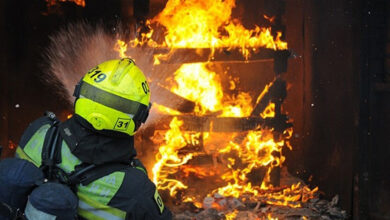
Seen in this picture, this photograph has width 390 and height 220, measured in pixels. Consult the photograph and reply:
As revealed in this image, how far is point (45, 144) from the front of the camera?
2.28 meters

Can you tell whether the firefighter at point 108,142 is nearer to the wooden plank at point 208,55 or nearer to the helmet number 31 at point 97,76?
the helmet number 31 at point 97,76

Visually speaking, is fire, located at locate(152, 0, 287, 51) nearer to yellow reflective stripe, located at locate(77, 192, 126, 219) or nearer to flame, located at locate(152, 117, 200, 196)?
flame, located at locate(152, 117, 200, 196)

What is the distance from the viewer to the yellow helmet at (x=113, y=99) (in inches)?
90.0

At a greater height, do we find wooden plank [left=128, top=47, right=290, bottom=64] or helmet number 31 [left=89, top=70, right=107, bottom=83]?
wooden plank [left=128, top=47, right=290, bottom=64]

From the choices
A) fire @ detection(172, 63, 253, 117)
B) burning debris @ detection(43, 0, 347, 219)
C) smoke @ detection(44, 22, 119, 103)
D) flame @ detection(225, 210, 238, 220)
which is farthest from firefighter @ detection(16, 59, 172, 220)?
smoke @ detection(44, 22, 119, 103)

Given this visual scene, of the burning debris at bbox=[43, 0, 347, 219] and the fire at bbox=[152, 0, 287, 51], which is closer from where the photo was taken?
the burning debris at bbox=[43, 0, 347, 219]

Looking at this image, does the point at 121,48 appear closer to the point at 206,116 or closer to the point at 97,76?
the point at 206,116

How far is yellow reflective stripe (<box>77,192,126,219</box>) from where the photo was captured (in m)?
2.16

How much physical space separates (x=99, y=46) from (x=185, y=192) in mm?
2895

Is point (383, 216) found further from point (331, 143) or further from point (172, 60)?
point (172, 60)

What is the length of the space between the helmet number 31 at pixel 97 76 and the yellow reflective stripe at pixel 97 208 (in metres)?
0.63

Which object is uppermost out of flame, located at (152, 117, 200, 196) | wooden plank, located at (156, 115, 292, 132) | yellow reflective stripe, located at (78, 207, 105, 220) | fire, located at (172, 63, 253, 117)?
fire, located at (172, 63, 253, 117)

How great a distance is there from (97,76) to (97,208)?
0.73m

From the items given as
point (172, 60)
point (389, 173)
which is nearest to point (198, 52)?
point (172, 60)
